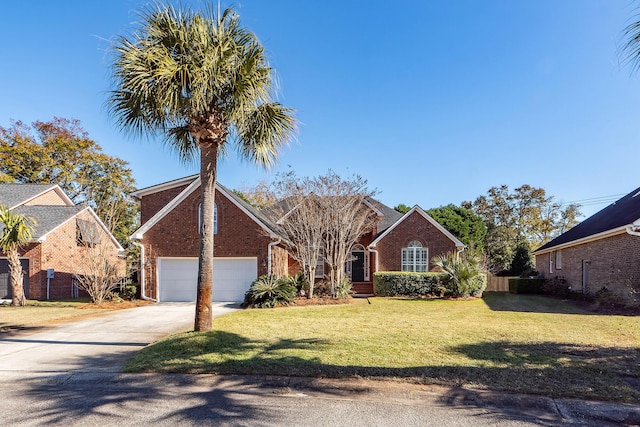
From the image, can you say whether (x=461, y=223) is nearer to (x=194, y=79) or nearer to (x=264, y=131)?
(x=264, y=131)

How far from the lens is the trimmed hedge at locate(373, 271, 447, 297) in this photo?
19.0m

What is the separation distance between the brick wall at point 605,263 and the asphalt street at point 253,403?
1244 centimetres

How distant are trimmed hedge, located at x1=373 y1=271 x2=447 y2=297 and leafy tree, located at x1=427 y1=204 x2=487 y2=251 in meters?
14.7

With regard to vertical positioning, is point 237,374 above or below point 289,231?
below

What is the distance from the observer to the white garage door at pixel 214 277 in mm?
17406

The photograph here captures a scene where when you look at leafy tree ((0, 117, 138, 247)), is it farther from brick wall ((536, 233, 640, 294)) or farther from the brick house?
brick wall ((536, 233, 640, 294))

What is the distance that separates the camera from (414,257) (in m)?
22.3

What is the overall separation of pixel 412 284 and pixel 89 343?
14540 millimetres

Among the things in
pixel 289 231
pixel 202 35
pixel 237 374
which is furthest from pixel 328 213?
pixel 237 374

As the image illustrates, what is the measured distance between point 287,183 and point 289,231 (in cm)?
227

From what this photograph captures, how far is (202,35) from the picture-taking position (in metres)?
7.53

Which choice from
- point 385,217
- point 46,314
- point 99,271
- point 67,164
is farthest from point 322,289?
point 67,164

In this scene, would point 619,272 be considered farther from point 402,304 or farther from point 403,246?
point 403,246

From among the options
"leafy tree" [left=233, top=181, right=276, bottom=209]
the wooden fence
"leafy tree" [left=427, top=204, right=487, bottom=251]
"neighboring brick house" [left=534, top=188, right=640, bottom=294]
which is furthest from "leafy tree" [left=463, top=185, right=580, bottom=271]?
"leafy tree" [left=233, top=181, right=276, bottom=209]
